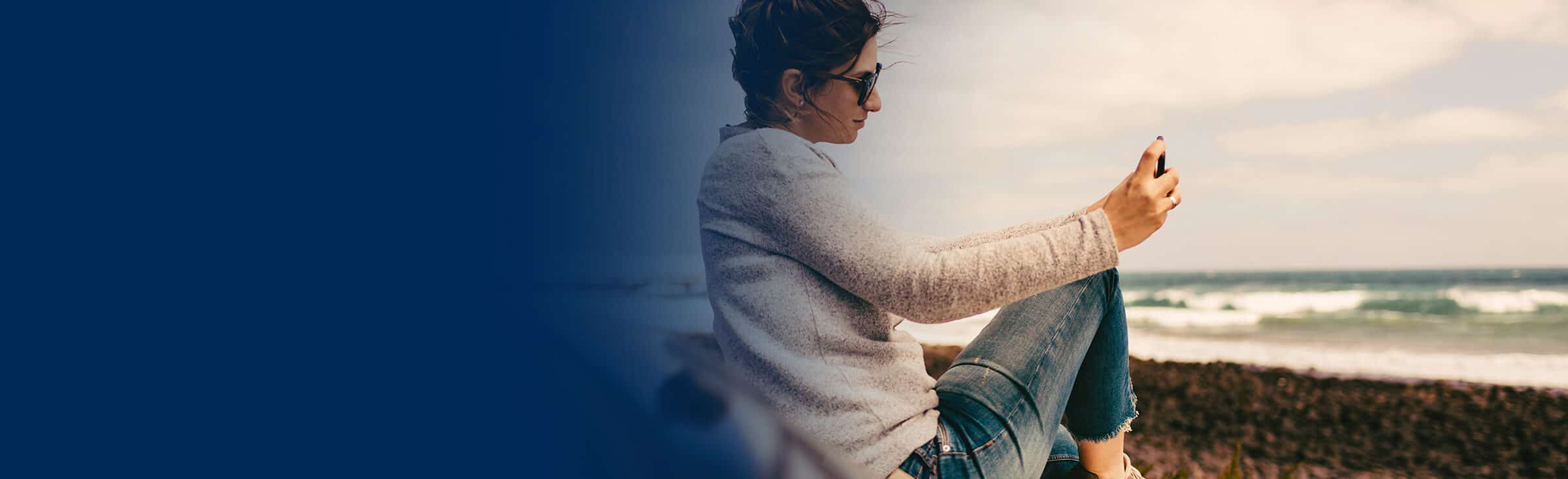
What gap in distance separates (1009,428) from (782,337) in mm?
348

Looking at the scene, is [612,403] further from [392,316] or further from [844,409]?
[844,409]

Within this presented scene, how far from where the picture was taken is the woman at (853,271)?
2.82 ft

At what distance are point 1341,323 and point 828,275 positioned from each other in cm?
1396

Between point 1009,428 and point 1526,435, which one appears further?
point 1526,435

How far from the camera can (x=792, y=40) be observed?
37.7 inches

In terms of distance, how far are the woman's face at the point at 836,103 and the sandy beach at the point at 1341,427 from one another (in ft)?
9.01

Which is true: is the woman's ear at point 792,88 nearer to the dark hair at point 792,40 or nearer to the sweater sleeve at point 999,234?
the dark hair at point 792,40

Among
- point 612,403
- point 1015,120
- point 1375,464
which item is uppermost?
point 1015,120

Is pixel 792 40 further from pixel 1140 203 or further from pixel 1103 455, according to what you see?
pixel 1103 455

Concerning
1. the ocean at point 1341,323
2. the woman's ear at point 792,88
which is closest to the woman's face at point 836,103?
the woman's ear at point 792,88

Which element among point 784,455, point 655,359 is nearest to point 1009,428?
point 784,455

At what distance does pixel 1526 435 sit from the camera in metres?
3.87

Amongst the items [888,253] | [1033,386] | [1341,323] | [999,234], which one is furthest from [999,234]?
[1341,323]

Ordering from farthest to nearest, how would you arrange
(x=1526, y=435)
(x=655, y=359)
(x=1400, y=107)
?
(x=1400, y=107) < (x=1526, y=435) < (x=655, y=359)
